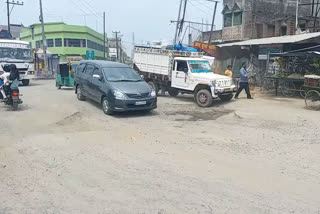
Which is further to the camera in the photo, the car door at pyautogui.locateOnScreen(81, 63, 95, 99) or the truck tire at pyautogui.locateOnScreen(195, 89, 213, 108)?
the truck tire at pyautogui.locateOnScreen(195, 89, 213, 108)

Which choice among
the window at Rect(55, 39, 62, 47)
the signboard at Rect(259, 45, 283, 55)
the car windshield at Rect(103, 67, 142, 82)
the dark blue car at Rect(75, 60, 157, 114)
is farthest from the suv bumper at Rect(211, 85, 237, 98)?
the window at Rect(55, 39, 62, 47)

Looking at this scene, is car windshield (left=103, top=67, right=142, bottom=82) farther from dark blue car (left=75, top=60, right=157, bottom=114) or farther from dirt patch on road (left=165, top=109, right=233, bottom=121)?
dirt patch on road (left=165, top=109, right=233, bottom=121)

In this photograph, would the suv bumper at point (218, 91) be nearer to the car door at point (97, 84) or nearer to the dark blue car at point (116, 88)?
the dark blue car at point (116, 88)

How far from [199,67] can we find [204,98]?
181 centimetres

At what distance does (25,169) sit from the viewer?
535cm

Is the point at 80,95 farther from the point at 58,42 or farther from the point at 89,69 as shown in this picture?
the point at 58,42

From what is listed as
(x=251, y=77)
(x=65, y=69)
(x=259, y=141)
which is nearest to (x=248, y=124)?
(x=259, y=141)

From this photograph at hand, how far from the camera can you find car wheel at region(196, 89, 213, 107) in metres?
12.7

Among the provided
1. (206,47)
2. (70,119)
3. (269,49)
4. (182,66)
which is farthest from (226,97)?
(206,47)

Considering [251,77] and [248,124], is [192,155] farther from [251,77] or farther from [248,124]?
[251,77]

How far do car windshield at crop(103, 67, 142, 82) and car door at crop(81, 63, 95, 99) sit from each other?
3.29ft

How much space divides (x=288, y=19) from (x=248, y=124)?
1706 cm

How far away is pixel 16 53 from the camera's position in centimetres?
2052

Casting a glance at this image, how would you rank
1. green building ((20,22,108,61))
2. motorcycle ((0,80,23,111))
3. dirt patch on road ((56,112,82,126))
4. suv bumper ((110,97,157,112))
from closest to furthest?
1. dirt patch on road ((56,112,82,126))
2. suv bumper ((110,97,157,112))
3. motorcycle ((0,80,23,111))
4. green building ((20,22,108,61))
